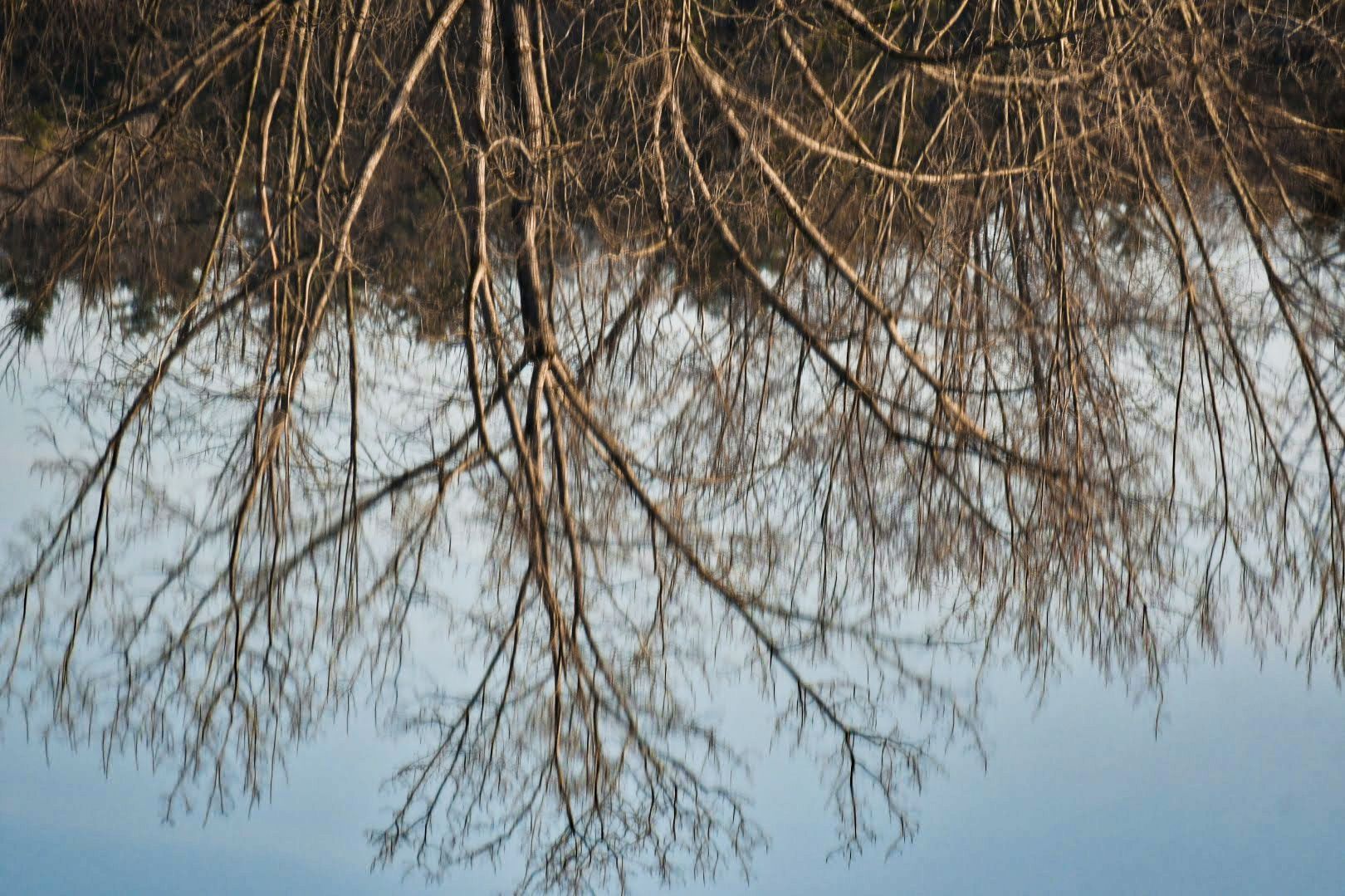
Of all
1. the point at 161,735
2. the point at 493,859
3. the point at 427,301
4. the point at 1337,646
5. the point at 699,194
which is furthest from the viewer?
the point at 427,301

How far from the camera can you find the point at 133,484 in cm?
364

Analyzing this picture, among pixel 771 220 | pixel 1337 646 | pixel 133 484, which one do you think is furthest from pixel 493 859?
pixel 771 220

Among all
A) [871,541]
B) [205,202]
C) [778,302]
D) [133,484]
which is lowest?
[871,541]

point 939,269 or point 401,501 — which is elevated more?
point 939,269

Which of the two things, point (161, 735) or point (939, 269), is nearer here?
point (161, 735)

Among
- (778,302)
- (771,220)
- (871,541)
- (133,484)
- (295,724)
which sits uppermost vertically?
(771,220)

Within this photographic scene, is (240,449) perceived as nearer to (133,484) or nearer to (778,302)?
(133,484)

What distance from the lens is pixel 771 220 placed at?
4727 mm

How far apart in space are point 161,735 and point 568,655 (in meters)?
0.95

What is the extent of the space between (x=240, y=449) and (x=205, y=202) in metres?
1.74

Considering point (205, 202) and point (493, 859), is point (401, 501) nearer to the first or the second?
point (493, 859)

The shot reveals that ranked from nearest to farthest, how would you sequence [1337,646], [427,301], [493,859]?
[493,859] → [1337,646] → [427,301]

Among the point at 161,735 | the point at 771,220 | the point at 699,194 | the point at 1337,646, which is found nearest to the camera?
the point at 161,735

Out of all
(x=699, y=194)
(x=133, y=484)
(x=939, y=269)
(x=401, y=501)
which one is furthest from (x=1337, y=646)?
(x=133, y=484)
